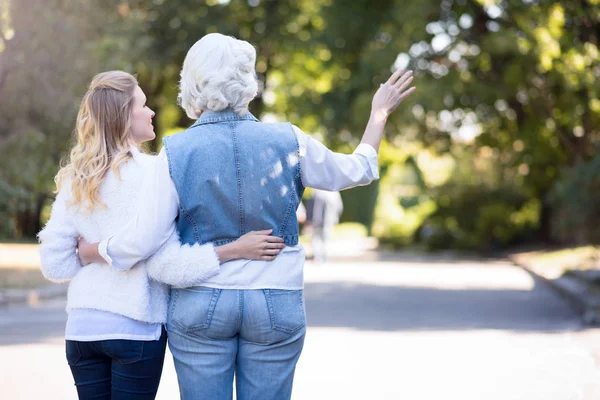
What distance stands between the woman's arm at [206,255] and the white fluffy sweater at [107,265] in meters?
0.10

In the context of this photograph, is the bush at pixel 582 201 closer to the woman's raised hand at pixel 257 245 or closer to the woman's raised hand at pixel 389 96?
the woman's raised hand at pixel 389 96

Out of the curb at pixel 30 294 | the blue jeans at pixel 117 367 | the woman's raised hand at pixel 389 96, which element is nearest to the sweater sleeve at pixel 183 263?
the blue jeans at pixel 117 367

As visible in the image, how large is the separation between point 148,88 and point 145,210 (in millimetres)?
33962

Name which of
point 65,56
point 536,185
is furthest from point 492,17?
point 65,56

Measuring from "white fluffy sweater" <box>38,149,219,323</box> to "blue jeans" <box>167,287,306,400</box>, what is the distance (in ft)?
0.67

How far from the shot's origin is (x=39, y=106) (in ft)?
56.7

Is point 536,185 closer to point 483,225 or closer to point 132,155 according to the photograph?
point 483,225

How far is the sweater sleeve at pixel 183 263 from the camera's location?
3.45m

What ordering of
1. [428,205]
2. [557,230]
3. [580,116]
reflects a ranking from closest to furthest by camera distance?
[557,230] → [580,116] → [428,205]

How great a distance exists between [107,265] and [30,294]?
10.8 metres

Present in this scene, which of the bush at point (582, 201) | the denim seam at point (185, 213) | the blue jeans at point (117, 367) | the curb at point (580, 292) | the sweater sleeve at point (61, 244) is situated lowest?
the curb at point (580, 292)

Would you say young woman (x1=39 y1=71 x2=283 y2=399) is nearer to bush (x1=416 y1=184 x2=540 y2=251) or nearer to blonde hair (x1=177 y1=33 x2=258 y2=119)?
blonde hair (x1=177 y1=33 x2=258 y2=119)

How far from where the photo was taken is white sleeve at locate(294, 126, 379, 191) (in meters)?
3.56

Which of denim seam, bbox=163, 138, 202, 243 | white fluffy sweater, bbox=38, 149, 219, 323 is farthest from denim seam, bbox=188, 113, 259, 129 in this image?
white fluffy sweater, bbox=38, 149, 219, 323
